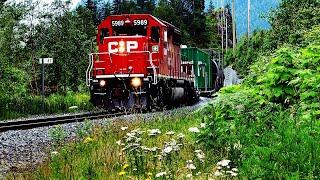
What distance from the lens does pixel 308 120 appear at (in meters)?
6.59

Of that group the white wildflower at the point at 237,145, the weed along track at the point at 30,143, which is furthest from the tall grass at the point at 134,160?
the weed along track at the point at 30,143

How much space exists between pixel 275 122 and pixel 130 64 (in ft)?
43.3

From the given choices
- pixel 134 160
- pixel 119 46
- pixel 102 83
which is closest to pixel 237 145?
pixel 134 160

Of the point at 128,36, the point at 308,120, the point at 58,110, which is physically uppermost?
the point at 128,36

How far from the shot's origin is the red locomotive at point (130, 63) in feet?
62.4

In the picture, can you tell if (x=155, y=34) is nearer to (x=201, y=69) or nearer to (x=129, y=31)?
(x=129, y=31)

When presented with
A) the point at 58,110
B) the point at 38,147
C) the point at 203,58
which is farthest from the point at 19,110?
the point at 203,58

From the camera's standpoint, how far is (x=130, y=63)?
1955 cm

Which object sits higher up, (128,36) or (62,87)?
(128,36)

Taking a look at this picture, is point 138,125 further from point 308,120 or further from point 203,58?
point 203,58

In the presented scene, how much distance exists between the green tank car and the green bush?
17.2 metres

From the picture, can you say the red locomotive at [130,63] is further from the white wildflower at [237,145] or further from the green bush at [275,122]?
the white wildflower at [237,145]

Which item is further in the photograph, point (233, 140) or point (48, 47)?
point (48, 47)

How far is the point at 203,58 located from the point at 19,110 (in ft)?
46.9
